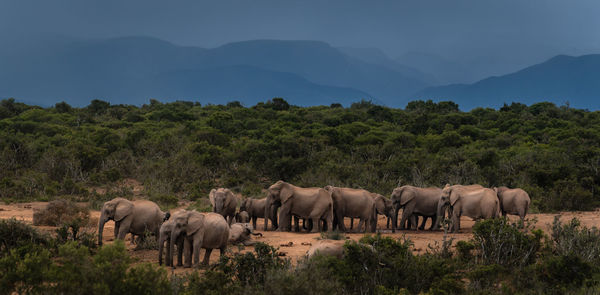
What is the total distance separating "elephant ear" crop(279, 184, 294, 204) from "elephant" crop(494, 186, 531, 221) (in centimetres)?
655

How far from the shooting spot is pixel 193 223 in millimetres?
9320

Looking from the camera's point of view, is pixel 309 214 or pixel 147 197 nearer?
pixel 309 214

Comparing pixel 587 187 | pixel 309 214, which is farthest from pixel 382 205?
pixel 587 187

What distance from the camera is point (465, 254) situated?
959cm

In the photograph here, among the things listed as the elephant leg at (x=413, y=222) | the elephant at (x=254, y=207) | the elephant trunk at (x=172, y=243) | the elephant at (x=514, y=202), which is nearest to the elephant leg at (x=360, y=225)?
the elephant leg at (x=413, y=222)

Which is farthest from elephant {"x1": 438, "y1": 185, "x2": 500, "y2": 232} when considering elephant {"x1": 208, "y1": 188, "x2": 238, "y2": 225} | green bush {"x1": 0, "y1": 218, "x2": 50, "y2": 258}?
green bush {"x1": 0, "y1": 218, "x2": 50, "y2": 258}

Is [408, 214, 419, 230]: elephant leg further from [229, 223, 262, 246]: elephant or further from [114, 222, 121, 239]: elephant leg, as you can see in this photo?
[114, 222, 121, 239]: elephant leg

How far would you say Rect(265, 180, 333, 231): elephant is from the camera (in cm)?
1388

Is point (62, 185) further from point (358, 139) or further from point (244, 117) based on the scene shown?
point (244, 117)

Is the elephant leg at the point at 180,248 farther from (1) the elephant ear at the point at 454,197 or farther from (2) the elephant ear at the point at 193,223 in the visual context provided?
(1) the elephant ear at the point at 454,197

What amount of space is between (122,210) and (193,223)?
9.07 feet

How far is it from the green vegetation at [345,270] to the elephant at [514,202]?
411 centimetres

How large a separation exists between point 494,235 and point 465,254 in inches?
26.6

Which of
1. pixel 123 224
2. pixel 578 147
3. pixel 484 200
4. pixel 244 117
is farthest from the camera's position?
pixel 244 117
